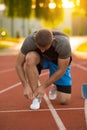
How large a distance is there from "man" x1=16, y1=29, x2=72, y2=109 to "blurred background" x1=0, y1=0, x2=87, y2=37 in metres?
23.5

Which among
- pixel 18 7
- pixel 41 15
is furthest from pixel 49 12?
pixel 18 7

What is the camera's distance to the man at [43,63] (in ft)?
21.7

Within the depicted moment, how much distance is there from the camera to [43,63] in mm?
7355

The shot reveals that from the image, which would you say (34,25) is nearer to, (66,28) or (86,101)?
(66,28)

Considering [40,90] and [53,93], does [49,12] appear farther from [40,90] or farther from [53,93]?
[40,90]

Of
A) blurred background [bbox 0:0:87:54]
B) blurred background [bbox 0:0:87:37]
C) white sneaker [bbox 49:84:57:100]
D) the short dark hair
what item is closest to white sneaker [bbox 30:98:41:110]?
white sneaker [bbox 49:84:57:100]

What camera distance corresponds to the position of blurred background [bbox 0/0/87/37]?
35.9 meters

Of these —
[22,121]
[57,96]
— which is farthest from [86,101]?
[22,121]

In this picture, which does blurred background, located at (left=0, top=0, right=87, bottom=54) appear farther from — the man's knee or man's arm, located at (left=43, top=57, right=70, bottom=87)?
man's arm, located at (left=43, top=57, right=70, bottom=87)

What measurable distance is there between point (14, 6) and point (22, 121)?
2989 centimetres

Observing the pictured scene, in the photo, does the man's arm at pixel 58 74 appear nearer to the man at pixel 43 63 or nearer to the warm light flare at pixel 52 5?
the man at pixel 43 63

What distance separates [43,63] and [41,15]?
31.5 m

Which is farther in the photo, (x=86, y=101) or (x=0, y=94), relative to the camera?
(x=0, y=94)

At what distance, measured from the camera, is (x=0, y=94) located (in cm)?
878
